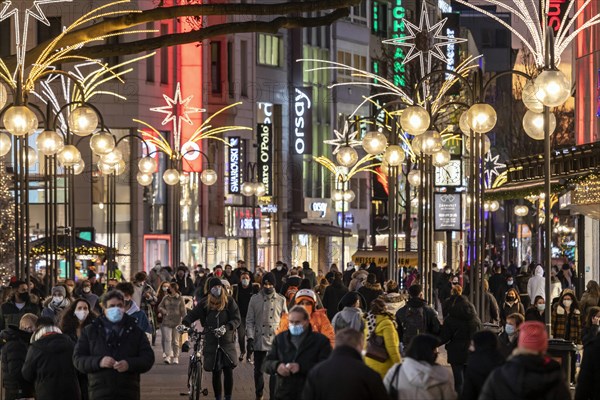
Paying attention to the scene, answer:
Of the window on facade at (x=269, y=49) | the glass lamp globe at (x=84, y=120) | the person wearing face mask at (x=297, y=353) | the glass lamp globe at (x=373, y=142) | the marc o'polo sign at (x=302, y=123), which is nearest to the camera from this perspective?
the person wearing face mask at (x=297, y=353)

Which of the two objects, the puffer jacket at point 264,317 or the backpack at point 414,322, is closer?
the backpack at point 414,322

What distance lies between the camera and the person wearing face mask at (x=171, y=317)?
30.9 metres

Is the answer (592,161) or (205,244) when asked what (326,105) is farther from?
(592,161)

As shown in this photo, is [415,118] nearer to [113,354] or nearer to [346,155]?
[346,155]

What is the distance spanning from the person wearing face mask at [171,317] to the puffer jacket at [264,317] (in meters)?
8.84

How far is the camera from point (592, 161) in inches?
1251

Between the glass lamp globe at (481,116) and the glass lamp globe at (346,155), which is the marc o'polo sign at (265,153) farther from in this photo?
the glass lamp globe at (481,116)

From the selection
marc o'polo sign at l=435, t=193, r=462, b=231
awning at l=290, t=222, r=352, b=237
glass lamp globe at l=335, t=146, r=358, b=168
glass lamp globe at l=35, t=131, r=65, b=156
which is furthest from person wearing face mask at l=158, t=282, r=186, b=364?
awning at l=290, t=222, r=352, b=237

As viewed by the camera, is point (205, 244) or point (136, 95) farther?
point (205, 244)

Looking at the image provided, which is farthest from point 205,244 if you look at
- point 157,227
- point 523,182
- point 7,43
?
point 523,182

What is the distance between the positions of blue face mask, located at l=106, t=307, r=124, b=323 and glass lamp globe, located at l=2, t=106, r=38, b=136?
9.74 m

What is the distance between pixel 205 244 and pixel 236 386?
4521 cm

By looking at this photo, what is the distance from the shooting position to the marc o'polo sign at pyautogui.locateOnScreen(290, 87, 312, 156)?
269 ft

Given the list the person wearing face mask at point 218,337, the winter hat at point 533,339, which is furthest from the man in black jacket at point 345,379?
the person wearing face mask at point 218,337
